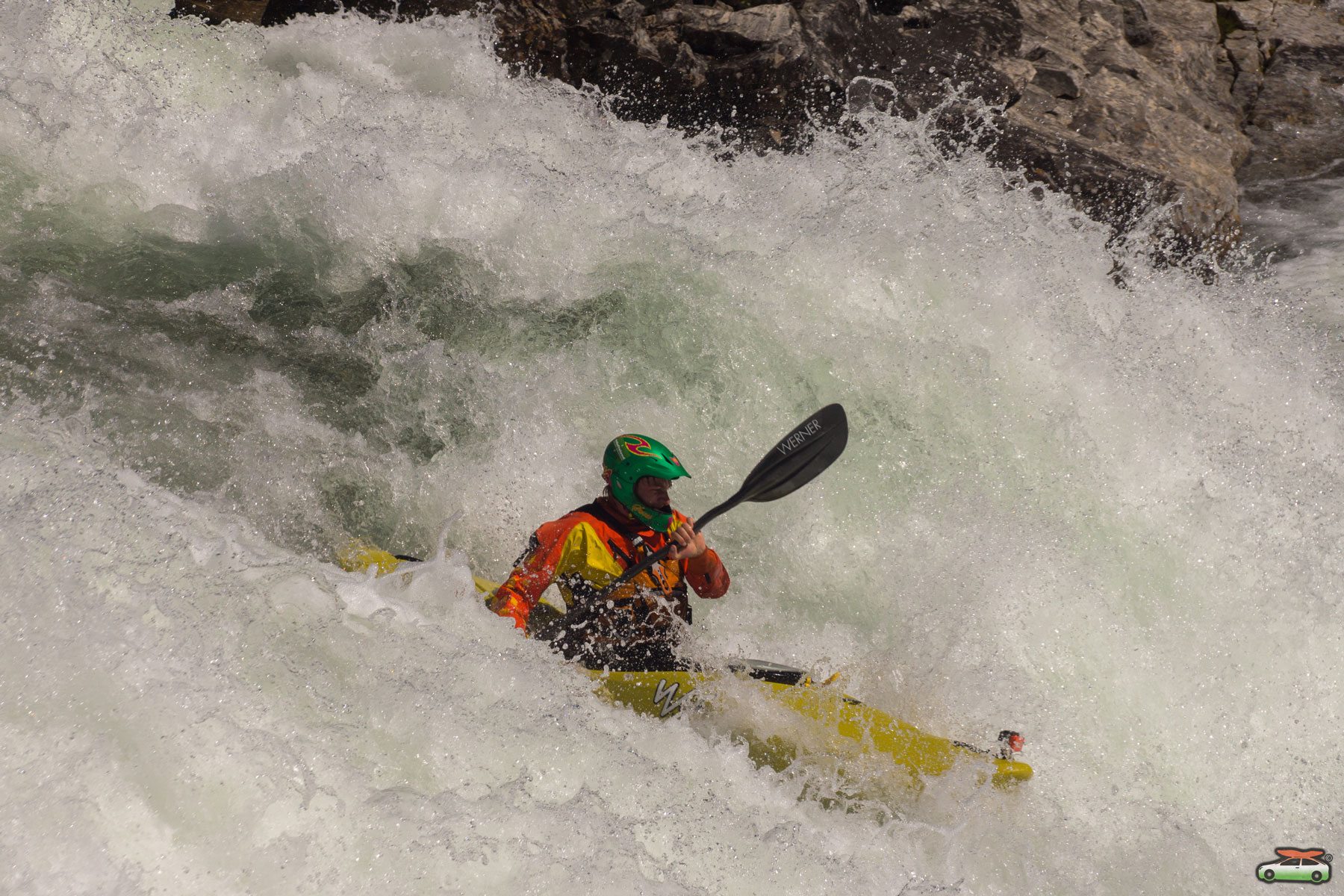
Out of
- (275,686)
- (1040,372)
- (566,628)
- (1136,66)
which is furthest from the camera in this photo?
(1136,66)

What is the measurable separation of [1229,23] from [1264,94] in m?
0.77

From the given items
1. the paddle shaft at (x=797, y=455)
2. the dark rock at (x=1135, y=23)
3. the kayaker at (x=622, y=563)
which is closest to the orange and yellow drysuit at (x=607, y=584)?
the kayaker at (x=622, y=563)

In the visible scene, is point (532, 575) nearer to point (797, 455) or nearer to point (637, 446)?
point (637, 446)

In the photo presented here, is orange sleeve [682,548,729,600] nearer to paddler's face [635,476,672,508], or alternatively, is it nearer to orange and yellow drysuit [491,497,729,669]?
orange and yellow drysuit [491,497,729,669]

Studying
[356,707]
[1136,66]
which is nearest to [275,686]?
[356,707]

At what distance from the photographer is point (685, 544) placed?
3.49m

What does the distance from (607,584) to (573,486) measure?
3.73ft

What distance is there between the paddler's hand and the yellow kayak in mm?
379

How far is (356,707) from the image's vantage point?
8.89ft

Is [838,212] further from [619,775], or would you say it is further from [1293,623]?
[619,775]

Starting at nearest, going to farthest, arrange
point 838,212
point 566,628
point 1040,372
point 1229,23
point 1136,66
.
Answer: point 566,628 → point 1040,372 → point 838,212 → point 1136,66 → point 1229,23

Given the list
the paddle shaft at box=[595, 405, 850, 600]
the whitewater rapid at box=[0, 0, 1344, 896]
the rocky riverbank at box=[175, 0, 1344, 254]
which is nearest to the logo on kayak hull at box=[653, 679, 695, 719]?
the whitewater rapid at box=[0, 0, 1344, 896]

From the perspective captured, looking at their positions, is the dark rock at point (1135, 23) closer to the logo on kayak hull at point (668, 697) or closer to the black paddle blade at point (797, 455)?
the black paddle blade at point (797, 455)

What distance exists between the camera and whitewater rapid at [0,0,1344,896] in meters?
2.59
